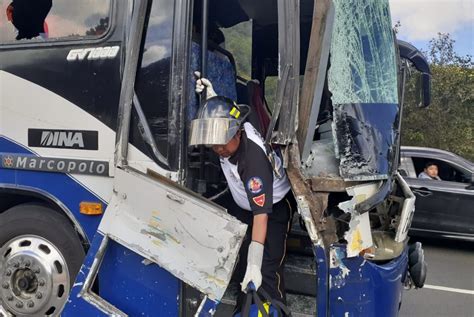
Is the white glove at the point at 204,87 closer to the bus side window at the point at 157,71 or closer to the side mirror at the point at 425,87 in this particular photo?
the bus side window at the point at 157,71

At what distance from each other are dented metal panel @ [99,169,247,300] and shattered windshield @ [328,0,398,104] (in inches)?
39.7

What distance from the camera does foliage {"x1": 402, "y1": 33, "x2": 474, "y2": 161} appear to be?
15.6 meters

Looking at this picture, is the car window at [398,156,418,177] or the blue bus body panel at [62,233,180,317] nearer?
the blue bus body panel at [62,233,180,317]

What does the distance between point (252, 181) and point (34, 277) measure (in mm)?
1712

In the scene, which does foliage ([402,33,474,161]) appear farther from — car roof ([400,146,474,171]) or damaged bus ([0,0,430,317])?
damaged bus ([0,0,430,317])

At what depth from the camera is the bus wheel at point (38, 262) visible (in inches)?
127

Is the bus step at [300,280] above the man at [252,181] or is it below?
below

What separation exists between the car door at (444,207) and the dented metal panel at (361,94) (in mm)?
4813

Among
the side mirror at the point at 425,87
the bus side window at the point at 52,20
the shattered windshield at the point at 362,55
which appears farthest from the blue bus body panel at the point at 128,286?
the side mirror at the point at 425,87

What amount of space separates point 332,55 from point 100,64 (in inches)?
58.0

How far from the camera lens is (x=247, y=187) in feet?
8.96

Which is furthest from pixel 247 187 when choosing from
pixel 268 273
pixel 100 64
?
pixel 100 64

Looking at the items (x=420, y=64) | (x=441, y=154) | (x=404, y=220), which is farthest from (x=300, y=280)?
(x=441, y=154)

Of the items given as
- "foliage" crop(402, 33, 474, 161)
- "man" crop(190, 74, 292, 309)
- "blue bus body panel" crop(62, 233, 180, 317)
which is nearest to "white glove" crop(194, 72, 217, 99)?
"man" crop(190, 74, 292, 309)
